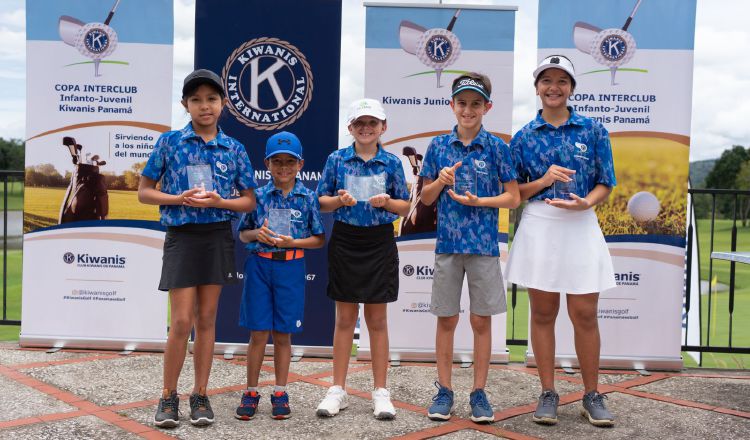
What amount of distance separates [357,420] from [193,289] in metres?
1.00

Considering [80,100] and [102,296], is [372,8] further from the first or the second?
[102,296]

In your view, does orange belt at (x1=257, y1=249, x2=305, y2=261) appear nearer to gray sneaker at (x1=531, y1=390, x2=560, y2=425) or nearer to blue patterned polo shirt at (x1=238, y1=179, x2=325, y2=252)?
blue patterned polo shirt at (x1=238, y1=179, x2=325, y2=252)

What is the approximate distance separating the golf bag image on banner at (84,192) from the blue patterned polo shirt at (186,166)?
1697 mm

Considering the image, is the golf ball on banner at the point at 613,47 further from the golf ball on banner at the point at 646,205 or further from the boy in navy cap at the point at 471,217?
the boy in navy cap at the point at 471,217

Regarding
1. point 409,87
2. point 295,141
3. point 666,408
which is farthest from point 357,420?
point 409,87

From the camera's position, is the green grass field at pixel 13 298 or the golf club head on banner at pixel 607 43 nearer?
the golf club head on banner at pixel 607 43

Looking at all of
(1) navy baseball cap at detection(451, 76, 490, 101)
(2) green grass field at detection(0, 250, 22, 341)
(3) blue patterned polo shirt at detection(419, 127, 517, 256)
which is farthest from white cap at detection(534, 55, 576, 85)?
(2) green grass field at detection(0, 250, 22, 341)

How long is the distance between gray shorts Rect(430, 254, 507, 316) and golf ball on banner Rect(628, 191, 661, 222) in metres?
1.54

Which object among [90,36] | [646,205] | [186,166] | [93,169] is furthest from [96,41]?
[646,205]

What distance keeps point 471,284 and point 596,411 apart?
86 centimetres

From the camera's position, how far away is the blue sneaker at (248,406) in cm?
312

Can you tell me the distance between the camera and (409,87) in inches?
170

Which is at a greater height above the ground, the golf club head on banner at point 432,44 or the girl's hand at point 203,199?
the golf club head on banner at point 432,44

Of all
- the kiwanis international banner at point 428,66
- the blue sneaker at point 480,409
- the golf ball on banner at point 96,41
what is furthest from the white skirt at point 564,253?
the golf ball on banner at point 96,41
